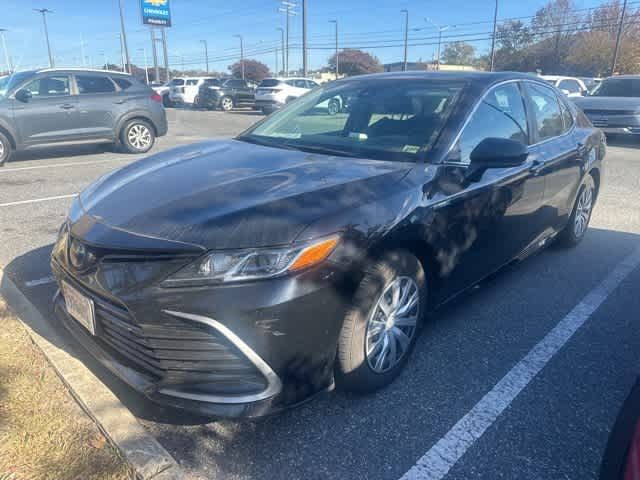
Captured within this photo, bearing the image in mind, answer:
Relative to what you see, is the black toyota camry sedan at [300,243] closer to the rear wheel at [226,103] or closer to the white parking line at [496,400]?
the white parking line at [496,400]

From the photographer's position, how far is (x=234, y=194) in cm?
240

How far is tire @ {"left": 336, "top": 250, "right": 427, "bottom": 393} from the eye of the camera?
2.35 metres

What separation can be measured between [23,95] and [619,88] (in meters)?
14.5

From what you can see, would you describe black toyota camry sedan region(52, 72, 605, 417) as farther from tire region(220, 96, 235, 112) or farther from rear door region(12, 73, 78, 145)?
tire region(220, 96, 235, 112)

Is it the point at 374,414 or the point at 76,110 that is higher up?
the point at 76,110

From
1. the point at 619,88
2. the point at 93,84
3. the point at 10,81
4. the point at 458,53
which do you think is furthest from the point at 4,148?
the point at 458,53

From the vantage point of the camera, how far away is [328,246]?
2.17m

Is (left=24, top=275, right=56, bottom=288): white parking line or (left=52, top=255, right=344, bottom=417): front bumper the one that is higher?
(left=52, top=255, right=344, bottom=417): front bumper

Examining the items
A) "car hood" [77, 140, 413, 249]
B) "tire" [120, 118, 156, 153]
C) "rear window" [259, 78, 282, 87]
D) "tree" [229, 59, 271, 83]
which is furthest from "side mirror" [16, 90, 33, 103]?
"tree" [229, 59, 271, 83]

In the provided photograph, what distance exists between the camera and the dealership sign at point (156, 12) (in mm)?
31172

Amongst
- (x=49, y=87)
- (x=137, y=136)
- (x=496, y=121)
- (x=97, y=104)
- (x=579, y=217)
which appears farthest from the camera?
(x=137, y=136)

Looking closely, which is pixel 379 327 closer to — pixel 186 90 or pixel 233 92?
pixel 233 92

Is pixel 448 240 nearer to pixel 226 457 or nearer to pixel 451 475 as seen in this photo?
pixel 451 475

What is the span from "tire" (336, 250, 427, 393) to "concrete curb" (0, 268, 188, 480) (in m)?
0.87
